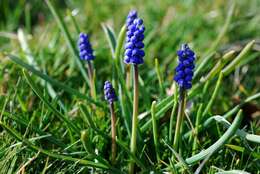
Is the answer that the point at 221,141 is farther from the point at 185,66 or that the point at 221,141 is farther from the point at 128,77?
the point at 128,77

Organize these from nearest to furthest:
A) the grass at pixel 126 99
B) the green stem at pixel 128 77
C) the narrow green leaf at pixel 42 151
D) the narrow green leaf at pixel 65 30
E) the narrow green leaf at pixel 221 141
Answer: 1. the narrow green leaf at pixel 221 141
2. the narrow green leaf at pixel 42 151
3. the grass at pixel 126 99
4. the green stem at pixel 128 77
5. the narrow green leaf at pixel 65 30

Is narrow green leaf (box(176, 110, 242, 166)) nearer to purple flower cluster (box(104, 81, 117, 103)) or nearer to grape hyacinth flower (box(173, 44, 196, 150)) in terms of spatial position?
grape hyacinth flower (box(173, 44, 196, 150))

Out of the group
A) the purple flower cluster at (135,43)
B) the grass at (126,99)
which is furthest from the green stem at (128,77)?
the purple flower cluster at (135,43)

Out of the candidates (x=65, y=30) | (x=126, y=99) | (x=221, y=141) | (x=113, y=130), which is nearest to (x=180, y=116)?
(x=221, y=141)

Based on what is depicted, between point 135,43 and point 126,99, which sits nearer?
point 135,43

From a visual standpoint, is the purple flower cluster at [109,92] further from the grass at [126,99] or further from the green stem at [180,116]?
the green stem at [180,116]

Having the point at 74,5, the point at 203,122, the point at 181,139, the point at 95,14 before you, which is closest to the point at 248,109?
the point at 203,122
